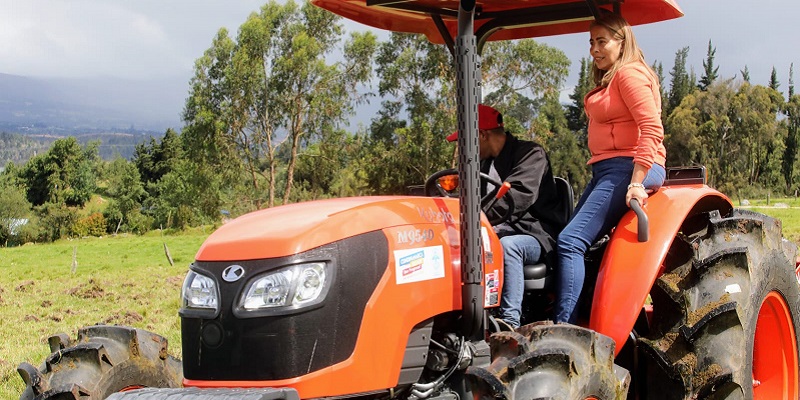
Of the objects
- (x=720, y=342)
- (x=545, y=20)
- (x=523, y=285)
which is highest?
(x=545, y=20)

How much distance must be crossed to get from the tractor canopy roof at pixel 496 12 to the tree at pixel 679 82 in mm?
96188

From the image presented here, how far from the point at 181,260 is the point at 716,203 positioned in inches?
1181

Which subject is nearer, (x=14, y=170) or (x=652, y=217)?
(x=652, y=217)

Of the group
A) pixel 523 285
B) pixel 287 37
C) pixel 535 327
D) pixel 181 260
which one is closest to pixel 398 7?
pixel 523 285

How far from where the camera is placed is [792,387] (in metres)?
5.18

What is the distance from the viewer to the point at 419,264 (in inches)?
151

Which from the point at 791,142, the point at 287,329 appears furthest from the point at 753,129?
the point at 287,329

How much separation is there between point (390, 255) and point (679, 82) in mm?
102479

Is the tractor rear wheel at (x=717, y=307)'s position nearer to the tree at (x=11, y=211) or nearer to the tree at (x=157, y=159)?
the tree at (x=11, y=211)

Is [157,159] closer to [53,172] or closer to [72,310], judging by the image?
[53,172]

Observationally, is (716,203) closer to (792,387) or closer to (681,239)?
(681,239)

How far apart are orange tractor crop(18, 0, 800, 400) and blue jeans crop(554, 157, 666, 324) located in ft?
0.31

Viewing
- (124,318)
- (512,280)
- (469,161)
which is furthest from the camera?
(124,318)

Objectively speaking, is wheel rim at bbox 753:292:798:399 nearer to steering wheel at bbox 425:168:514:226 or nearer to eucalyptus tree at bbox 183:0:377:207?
steering wheel at bbox 425:168:514:226
